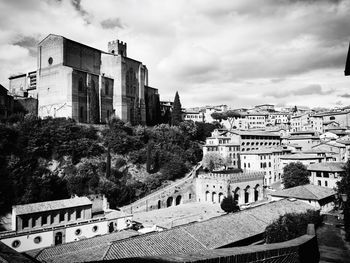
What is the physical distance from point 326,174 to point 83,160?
39477 mm

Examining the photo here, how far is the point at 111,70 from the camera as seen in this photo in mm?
65000

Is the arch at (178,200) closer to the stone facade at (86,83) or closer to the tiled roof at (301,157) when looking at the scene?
the tiled roof at (301,157)

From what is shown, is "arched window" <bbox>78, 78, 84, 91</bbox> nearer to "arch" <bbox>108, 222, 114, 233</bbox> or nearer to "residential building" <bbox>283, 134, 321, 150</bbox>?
"arch" <bbox>108, 222, 114, 233</bbox>

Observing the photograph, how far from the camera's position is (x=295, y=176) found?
45.8m

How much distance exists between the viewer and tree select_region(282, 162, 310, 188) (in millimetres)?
45375

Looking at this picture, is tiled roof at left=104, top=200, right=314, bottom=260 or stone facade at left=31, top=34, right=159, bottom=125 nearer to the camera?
tiled roof at left=104, top=200, right=314, bottom=260

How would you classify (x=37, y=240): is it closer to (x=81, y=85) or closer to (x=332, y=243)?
(x=332, y=243)

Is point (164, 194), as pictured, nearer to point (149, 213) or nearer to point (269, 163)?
point (149, 213)

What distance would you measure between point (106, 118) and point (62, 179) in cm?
1815

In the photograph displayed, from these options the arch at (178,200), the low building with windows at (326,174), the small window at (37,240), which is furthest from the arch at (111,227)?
the low building with windows at (326,174)

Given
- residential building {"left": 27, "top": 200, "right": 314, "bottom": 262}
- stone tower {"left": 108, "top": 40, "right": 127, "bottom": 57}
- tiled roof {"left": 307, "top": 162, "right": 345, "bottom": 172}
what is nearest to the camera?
residential building {"left": 27, "top": 200, "right": 314, "bottom": 262}

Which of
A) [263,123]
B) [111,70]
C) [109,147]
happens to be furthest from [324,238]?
[263,123]

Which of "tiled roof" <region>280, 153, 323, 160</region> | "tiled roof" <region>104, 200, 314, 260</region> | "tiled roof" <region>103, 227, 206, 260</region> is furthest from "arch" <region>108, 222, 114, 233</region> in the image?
"tiled roof" <region>280, 153, 323, 160</region>

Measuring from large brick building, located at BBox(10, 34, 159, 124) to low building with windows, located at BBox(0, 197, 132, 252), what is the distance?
23.3 m
